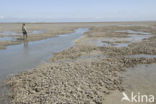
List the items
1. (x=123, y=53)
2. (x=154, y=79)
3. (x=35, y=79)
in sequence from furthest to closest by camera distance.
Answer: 1. (x=123, y=53)
2. (x=154, y=79)
3. (x=35, y=79)

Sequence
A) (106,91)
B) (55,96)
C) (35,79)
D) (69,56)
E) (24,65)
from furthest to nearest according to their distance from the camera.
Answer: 1. (69,56)
2. (24,65)
3. (35,79)
4. (106,91)
5. (55,96)

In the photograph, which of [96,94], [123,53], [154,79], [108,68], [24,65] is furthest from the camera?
[123,53]

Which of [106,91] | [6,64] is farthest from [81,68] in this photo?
[6,64]

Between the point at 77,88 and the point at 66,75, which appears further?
the point at 66,75

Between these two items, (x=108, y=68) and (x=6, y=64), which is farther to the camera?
(x=6, y=64)

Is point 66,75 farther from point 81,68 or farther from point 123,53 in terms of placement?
point 123,53

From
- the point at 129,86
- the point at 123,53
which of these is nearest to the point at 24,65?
the point at 129,86

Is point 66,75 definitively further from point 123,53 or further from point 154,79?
point 123,53

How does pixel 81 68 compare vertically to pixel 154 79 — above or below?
above

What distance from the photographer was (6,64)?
33.9 feet

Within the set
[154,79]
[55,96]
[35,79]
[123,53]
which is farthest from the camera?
[123,53]

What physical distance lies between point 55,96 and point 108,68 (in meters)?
4.66

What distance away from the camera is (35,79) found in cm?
707

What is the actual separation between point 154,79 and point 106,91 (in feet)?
11.3
